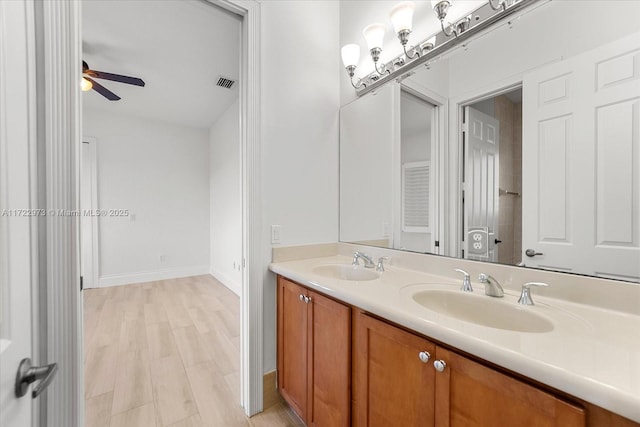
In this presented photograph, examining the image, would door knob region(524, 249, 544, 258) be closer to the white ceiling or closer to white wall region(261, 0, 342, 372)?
white wall region(261, 0, 342, 372)

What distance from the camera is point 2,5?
51 centimetres

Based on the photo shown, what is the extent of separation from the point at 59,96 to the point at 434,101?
5.37 feet

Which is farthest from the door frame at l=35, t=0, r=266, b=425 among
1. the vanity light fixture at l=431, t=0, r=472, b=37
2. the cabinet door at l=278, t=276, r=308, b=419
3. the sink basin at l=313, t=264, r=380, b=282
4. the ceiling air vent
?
the ceiling air vent

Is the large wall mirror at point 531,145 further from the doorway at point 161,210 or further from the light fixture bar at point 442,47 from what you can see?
the doorway at point 161,210

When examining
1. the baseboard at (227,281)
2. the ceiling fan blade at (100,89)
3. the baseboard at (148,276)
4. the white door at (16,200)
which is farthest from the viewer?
the baseboard at (148,276)

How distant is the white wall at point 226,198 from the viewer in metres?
3.80

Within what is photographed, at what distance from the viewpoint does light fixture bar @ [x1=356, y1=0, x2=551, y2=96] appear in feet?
3.66

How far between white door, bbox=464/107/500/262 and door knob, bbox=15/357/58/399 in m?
1.48

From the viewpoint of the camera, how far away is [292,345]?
4.83 feet

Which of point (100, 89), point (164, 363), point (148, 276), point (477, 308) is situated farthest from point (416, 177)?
point (148, 276)

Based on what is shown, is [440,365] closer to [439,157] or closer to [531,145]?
[531,145]

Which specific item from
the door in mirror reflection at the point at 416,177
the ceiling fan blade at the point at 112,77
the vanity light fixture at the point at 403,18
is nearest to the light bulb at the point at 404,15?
the vanity light fixture at the point at 403,18

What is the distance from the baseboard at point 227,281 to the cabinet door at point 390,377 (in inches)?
110

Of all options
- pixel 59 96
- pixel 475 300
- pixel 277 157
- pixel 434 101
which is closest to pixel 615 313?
pixel 475 300
